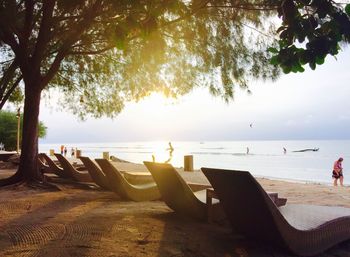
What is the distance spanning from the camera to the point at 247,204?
3.79 meters

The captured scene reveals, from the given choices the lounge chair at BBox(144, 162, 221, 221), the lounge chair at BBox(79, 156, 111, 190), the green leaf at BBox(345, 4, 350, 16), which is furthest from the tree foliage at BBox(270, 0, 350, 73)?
the lounge chair at BBox(79, 156, 111, 190)

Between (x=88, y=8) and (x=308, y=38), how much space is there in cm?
669

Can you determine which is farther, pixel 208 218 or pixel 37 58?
pixel 37 58

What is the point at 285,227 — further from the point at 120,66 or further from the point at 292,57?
the point at 120,66

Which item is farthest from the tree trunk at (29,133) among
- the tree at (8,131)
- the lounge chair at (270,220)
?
the tree at (8,131)

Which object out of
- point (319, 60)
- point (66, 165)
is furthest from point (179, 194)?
point (66, 165)

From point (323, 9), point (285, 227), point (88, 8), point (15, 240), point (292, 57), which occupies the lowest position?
point (15, 240)

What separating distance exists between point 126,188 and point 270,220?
3.84 m

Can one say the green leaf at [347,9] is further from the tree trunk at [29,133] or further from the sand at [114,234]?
the tree trunk at [29,133]

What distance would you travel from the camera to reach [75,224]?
4.80 m

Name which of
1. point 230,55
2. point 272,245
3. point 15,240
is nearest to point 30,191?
point 15,240

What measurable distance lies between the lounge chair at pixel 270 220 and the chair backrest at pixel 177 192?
2.70 feet

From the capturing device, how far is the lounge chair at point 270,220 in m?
3.62

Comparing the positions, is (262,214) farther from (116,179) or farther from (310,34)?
(116,179)
